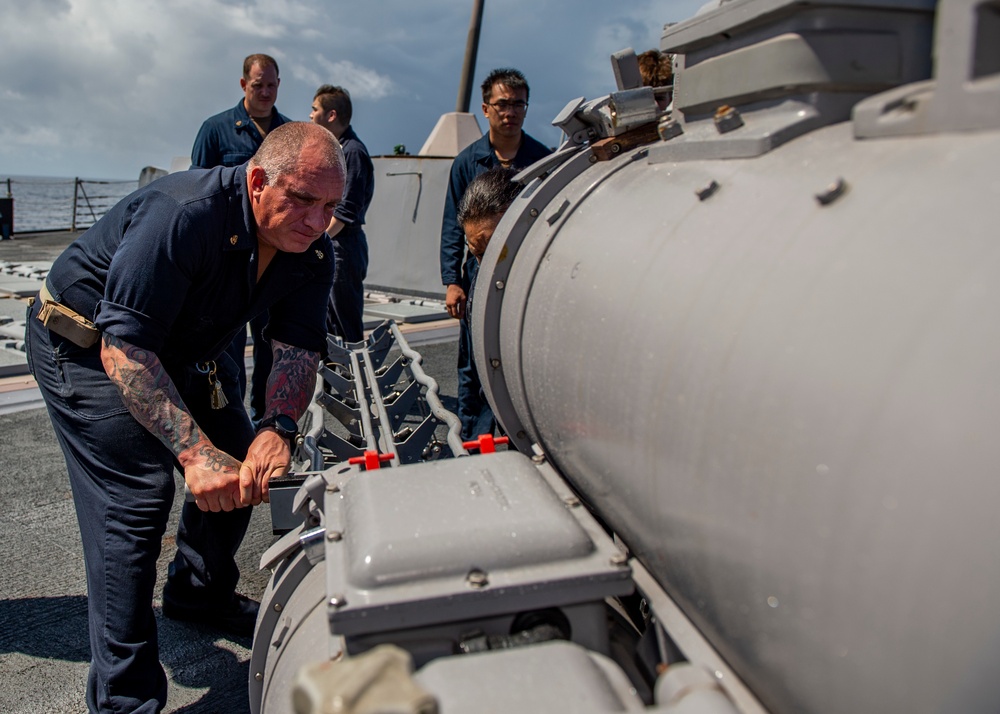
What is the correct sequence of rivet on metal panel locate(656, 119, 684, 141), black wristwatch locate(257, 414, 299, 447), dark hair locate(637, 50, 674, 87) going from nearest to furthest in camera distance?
rivet on metal panel locate(656, 119, 684, 141) < black wristwatch locate(257, 414, 299, 447) < dark hair locate(637, 50, 674, 87)

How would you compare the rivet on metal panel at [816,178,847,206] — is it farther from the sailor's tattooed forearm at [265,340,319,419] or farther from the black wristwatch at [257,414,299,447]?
the sailor's tattooed forearm at [265,340,319,419]

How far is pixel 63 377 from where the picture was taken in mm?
2297

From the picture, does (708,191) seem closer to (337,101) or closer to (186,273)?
(186,273)

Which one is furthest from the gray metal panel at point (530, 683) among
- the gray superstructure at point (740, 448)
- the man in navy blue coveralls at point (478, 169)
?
the man in navy blue coveralls at point (478, 169)

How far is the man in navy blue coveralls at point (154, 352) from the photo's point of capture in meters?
2.10

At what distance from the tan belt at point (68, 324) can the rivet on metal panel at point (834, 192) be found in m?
1.92

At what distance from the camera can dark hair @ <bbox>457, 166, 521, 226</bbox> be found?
107 inches

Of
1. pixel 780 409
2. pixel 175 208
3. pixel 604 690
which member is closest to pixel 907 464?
pixel 780 409

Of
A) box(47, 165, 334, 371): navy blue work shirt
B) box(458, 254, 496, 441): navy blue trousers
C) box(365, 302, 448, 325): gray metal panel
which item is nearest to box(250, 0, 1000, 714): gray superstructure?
box(47, 165, 334, 371): navy blue work shirt

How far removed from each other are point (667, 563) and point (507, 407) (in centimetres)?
88

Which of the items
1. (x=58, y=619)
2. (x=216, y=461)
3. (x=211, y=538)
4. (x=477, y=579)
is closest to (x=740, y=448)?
(x=477, y=579)

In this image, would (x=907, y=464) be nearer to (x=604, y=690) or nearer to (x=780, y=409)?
(x=780, y=409)

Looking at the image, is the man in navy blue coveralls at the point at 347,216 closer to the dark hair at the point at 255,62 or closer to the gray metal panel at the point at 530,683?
the dark hair at the point at 255,62

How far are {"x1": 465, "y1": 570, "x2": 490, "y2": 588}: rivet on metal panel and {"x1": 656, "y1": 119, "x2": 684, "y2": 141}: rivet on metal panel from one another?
92cm
